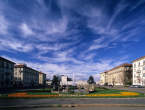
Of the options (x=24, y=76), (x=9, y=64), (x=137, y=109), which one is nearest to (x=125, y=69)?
(x=24, y=76)

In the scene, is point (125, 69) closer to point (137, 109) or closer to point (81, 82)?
point (81, 82)

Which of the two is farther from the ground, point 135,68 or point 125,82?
point 135,68

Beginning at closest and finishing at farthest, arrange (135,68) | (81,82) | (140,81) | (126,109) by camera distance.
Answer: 1. (126,109)
2. (81,82)
3. (140,81)
4. (135,68)

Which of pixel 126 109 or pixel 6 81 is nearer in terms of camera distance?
pixel 126 109

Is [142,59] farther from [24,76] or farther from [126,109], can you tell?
[24,76]

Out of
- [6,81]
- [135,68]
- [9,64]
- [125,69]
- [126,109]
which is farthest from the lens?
[125,69]

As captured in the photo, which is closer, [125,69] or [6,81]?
[6,81]

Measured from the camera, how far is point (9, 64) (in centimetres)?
5934

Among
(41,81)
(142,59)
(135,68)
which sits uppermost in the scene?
(142,59)

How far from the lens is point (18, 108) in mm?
9234

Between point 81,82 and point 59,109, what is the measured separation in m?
19.5

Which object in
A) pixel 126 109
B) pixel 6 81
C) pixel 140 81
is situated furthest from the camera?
pixel 140 81

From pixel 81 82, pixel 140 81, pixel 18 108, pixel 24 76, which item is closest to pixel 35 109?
pixel 18 108

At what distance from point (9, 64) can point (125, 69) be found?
264ft
